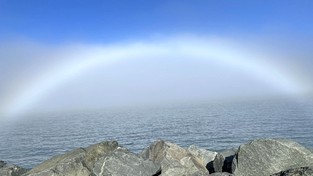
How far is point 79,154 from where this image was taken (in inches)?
734

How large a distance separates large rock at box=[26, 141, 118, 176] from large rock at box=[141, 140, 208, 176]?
3.00 meters

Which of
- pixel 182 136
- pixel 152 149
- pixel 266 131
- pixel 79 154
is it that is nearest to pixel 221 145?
pixel 182 136

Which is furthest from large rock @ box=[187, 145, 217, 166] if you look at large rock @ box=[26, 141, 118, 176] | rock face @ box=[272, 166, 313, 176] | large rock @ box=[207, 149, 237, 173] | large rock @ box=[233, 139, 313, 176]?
rock face @ box=[272, 166, 313, 176]

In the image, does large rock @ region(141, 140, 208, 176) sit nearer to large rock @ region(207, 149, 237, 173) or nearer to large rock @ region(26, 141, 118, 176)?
large rock @ region(207, 149, 237, 173)

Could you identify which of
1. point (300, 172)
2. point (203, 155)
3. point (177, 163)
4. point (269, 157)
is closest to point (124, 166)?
point (177, 163)

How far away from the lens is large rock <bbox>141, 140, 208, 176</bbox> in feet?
57.8

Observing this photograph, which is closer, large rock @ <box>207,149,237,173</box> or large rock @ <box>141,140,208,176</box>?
large rock @ <box>141,140,208,176</box>

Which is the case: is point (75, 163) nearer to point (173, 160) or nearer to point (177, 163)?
point (173, 160)

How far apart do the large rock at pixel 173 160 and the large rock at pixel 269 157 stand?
225 centimetres

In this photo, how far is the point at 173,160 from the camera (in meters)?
18.1

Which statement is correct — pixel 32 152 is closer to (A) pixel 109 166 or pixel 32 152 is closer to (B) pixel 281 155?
(A) pixel 109 166

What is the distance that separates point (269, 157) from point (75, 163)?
1063 centimetres

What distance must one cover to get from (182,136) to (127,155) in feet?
143

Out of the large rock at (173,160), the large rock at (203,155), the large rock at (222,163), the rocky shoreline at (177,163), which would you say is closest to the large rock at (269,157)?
the rocky shoreline at (177,163)
